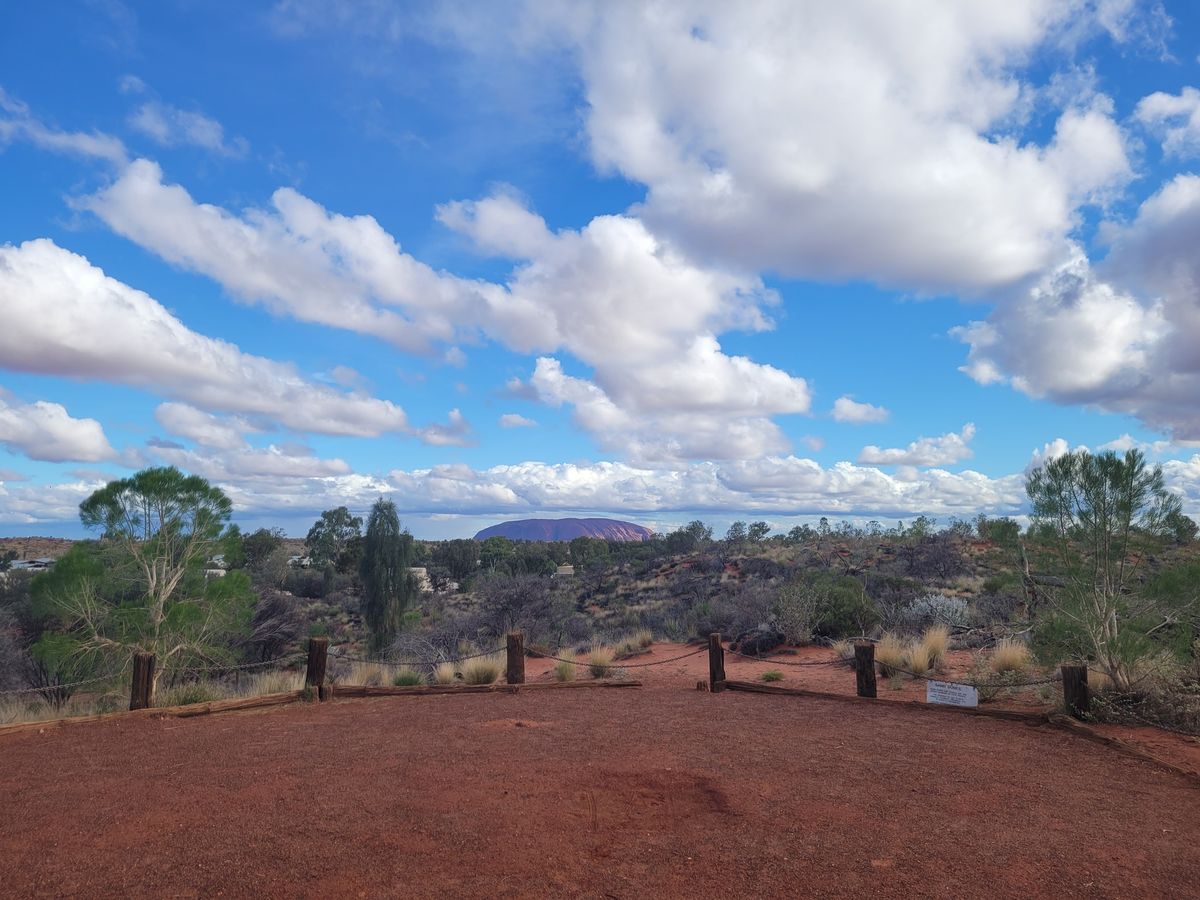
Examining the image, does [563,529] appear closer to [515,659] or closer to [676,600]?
[676,600]

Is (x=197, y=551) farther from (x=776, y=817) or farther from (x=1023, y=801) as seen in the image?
(x=1023, y=801)

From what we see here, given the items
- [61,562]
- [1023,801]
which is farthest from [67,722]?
[1023,801]

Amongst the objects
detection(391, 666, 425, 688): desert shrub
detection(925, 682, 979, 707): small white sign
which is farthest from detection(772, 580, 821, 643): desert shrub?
detection(391, 666, 425, 688): desert shrub

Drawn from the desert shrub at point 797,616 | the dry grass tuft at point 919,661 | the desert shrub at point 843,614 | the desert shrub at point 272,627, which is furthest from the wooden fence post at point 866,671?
the desert shrub at point 272,627

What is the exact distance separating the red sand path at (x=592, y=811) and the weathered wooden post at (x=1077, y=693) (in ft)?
2.11

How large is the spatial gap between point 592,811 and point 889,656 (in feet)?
32.5

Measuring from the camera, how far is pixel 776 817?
19.6 feet

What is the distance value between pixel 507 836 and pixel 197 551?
400 inches

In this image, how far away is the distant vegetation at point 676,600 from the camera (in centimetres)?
985

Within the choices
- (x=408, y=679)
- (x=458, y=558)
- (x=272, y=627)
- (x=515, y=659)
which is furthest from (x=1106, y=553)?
(x=458, y=558)

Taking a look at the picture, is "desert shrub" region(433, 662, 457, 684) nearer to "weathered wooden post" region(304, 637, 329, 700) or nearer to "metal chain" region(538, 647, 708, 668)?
"metal chain" region(538, 647, 708, 668)

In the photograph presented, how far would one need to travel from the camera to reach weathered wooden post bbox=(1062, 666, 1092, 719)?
933cm

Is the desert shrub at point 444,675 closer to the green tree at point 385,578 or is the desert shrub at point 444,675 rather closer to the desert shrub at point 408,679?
the desert shrub at point 408,679

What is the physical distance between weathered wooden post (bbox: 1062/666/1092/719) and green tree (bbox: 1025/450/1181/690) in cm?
52
